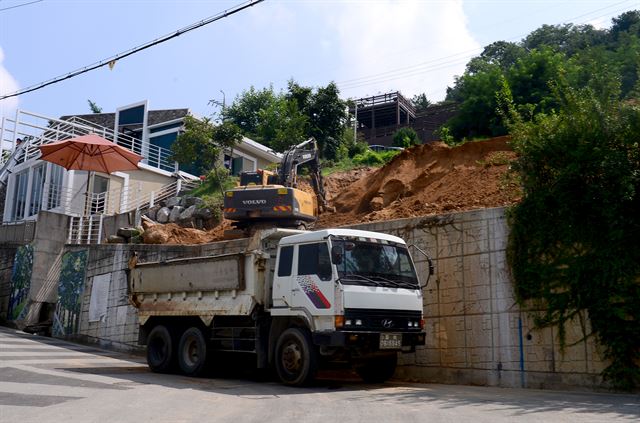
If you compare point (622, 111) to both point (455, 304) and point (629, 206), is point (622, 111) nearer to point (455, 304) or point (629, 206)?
point (629, 206)

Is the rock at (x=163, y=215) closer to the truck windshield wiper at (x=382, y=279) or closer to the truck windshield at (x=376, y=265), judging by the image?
the truck windshield at (x=376, y=265)

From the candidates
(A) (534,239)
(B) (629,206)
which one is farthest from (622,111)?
(A) (534,239)

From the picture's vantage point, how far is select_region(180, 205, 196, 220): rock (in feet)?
82.1

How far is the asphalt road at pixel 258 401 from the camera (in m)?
7.45

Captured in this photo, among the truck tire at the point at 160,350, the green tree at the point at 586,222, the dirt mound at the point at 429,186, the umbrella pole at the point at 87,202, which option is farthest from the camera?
the umbrella pole at the point at 87,202

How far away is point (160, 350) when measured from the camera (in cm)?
1384

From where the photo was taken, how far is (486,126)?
25.3 meters

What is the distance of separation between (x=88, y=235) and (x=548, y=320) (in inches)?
764

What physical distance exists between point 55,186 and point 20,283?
550cm

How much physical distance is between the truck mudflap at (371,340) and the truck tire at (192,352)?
3.20 metres

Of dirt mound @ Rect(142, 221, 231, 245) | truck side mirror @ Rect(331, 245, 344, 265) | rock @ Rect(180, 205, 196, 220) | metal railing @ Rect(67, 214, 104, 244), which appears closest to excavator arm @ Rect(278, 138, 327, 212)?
dirt mound @ Rect(142, 221, 231, 245)

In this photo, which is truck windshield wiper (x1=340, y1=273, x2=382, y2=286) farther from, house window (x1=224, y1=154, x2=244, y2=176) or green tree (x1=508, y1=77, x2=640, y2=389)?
house window (x1=224, y1=154, x2=244, y2=176)

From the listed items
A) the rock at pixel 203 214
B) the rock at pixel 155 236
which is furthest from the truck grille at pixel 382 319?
the rock at pixel 203 214

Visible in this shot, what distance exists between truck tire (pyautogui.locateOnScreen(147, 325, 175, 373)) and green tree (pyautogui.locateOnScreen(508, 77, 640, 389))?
7242 mm
